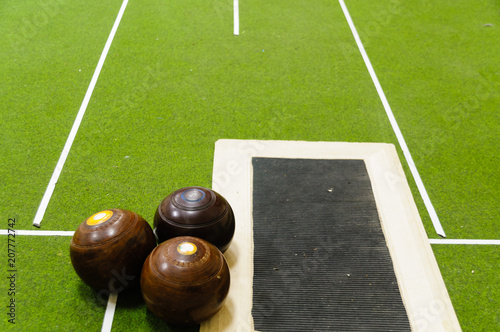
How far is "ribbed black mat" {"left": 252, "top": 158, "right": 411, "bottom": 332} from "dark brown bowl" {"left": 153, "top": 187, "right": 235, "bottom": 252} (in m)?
0.58

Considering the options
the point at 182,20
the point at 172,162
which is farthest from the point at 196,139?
the point at 182,20

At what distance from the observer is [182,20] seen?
6598 millimetres

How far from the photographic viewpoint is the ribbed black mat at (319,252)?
3043 mm

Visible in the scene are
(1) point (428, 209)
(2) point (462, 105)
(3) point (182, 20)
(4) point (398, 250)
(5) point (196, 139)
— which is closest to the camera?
(4) point (398, 250)

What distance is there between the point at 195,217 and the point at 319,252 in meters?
1.21

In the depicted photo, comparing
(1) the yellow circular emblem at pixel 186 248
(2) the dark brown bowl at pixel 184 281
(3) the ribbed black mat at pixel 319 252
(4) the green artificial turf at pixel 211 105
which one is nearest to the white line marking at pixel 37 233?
(4) the green artificial turf at pixel 211 105

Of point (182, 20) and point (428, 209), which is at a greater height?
point (182, 20)

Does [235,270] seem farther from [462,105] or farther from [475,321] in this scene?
[462,105]

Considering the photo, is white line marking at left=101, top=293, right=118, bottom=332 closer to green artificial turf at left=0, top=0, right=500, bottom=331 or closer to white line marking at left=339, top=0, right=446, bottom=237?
green artificial turf at left=0, top=0, right=500, bottom=331

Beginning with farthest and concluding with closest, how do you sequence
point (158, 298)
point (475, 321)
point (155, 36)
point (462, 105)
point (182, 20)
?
point (182, 20), point (155, 36), point (462, 105), point (475, 321), point (158, 298)

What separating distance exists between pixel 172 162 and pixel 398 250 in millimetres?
2406

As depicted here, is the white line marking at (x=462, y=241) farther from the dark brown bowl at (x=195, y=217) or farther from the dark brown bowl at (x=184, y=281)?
the dark brown bowl at (x=184, y=281)

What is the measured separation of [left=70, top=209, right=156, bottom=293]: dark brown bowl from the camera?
2.68 meters

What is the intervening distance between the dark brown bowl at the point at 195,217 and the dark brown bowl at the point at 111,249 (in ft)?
0.56
